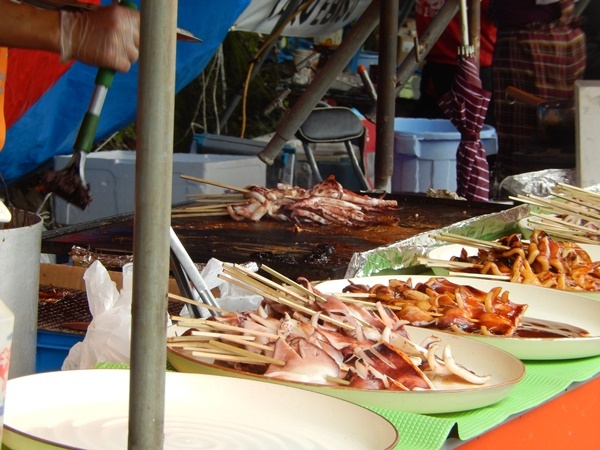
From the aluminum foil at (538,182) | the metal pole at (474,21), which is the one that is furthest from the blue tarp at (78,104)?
the aluminum foil at (538,182)

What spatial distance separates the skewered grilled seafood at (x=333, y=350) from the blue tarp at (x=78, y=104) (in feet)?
14.1

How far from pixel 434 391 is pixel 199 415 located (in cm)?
44

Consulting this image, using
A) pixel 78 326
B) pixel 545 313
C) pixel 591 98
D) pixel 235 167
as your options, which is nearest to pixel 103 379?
pixel 78 326

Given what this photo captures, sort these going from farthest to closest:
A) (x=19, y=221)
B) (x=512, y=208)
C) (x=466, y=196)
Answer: (x=466, y=196), (x=512, y=208), (x=19, y=221)

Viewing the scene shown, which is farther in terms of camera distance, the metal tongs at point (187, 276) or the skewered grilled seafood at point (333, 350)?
the metal tongs at point (187, 276)

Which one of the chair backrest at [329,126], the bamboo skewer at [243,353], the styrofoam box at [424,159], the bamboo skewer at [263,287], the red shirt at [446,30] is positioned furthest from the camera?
the red shirt at [446,30]

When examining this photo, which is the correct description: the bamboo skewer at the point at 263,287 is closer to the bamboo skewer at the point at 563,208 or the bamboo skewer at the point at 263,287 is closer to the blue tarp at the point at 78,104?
the bamboo skewer at the point at 563,208

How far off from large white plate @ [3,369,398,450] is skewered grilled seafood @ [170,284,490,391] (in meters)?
0.11

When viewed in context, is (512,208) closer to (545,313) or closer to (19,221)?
(545,313)

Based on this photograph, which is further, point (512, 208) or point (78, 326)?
point (512, 208)

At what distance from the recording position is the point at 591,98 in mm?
5035

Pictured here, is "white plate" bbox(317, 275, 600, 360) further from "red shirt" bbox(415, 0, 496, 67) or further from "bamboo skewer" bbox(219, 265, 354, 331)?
"red shirt" bbox(415, 0, 496, 67)

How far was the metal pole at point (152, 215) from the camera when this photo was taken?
1050 millimetres

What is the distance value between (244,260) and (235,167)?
10.8ft
